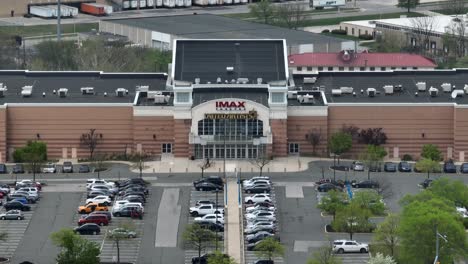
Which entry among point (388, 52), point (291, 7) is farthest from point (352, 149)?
point (291, 7)

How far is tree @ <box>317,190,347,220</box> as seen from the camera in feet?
287

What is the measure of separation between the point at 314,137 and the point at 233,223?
51.6 ft

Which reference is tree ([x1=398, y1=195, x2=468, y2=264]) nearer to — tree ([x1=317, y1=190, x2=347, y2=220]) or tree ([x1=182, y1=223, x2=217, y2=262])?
tree ([x1=182, y1=223, x2=217, y2=262])

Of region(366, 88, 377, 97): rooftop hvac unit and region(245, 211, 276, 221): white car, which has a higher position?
region(366, 88, 377, 97): rooftop hvac unit

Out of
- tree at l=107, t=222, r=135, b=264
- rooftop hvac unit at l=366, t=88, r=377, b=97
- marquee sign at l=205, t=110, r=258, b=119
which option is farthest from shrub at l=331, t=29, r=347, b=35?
tree at l=107, t=222, r=135, b=264

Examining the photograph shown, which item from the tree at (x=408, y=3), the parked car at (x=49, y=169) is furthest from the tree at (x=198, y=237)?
the tree at (x=408, y=3)

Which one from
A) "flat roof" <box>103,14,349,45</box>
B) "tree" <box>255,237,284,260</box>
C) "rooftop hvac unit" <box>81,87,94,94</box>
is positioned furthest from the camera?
"flat roof" <box>103,14,349,45</box>

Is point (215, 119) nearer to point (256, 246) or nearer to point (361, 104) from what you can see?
point (361, 104)

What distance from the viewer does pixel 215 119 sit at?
330 feet

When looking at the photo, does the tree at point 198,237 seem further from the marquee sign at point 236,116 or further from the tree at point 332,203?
the marquee sign at point 236,116

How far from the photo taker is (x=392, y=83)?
107 metres

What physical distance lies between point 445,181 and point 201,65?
22.5 meters

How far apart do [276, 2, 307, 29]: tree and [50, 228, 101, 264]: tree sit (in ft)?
249

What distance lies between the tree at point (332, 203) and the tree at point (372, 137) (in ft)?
41.6
